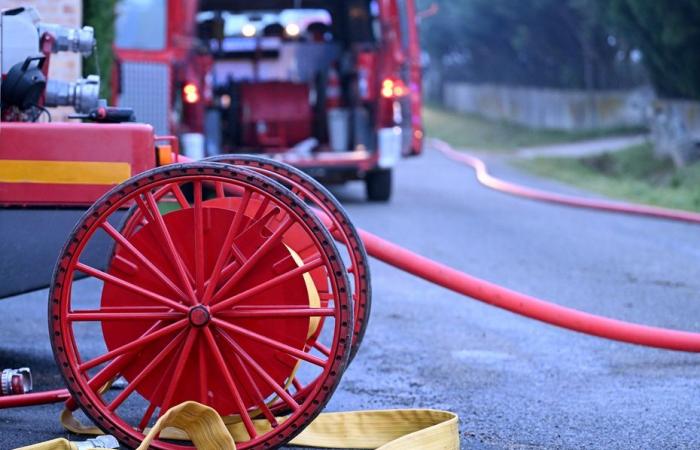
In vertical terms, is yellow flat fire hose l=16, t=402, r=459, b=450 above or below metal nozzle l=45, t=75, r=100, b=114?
below

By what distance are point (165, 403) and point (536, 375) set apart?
239 centimetres

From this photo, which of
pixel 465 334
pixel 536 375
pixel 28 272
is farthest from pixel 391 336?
pixel 28 272

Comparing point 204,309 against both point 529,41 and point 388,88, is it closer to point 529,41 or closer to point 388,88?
point 388,88

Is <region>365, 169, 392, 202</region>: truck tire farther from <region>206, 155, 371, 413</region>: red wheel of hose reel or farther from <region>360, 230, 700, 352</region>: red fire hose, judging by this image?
<region>206, 155, 371, 413</region>: red wheel of hose reel

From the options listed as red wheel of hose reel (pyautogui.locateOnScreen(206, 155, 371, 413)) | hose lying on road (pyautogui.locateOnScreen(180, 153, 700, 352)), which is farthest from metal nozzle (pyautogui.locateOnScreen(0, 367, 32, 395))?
hose lying on road (pyautogui.locateOnScreen(180, 153, 700, 352))

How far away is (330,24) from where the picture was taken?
16375 mm

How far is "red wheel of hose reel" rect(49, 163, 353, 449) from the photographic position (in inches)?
160

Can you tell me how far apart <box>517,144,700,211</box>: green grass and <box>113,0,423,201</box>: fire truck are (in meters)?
3.78

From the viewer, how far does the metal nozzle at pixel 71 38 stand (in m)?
5.95

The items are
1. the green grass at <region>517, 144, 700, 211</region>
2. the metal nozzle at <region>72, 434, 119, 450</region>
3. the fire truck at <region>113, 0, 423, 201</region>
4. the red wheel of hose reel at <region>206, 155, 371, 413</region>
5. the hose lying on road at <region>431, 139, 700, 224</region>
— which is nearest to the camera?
the metal nozzle at <region>72, 434, 119, 450</region>

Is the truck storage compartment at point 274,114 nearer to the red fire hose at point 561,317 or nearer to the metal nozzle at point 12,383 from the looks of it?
the red fire hose at point 561,317

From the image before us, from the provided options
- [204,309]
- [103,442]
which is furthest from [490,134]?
[204,309]

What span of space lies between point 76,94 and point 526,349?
2635mm

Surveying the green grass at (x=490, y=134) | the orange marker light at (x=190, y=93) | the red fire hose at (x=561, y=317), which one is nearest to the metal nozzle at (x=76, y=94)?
the red fire hose at (x=561, y=317)
